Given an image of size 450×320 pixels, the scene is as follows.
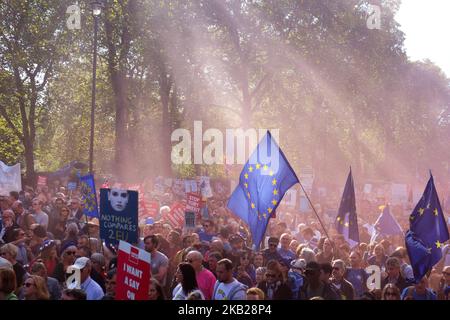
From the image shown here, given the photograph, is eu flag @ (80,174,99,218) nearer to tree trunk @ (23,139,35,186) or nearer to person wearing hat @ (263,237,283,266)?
person wearing hat @ (263,237,283,266)

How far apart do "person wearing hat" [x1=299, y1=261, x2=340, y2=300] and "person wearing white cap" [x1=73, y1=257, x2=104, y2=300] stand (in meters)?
2.19

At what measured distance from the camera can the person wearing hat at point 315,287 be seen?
7742mm

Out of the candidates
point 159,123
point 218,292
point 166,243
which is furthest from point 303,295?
point 159,123

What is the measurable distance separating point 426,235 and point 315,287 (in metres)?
1.94

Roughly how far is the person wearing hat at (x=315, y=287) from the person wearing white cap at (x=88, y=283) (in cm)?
219

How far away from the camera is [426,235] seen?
8945 mm

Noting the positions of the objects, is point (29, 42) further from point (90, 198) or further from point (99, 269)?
point (99, 269)

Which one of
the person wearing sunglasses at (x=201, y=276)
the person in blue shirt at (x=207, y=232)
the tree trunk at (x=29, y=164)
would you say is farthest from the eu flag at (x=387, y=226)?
the tree trunk at (x=29, y=164)

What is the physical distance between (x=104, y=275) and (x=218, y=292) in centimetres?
201

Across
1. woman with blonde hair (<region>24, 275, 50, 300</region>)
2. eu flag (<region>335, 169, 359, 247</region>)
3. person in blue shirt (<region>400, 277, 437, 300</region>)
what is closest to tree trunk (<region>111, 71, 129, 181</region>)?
eu flag (<region>335, 169, 359, 247</region>)

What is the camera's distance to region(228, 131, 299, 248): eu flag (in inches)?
A: 405

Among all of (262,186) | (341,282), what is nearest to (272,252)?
(262,186)
